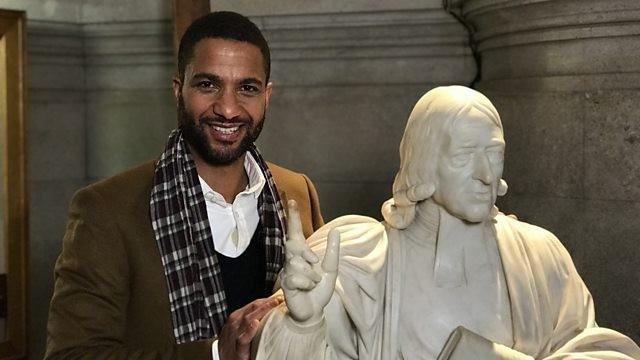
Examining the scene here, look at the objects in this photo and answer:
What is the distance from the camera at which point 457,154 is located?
7.50 feet

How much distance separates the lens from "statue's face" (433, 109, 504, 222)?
89.7 inches

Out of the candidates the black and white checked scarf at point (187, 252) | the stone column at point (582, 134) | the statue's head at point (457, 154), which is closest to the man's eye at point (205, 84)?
the black and white checked scarf at point (187, 252)

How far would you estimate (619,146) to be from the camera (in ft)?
11.6

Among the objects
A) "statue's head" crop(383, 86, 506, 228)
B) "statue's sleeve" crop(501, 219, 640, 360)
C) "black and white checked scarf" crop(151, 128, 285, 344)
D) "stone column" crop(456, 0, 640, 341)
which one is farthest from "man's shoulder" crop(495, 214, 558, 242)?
"stone column" crop(456, 0, 640, 341)

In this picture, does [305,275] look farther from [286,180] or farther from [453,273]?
[286,180]

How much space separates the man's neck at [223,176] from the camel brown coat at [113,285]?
0.15 m

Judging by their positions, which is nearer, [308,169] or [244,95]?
[244,95]

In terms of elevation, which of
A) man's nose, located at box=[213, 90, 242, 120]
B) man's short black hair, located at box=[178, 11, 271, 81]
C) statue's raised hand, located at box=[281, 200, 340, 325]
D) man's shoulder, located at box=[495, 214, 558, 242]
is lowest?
statue's raised hand, located at box=[281, 200, 340, 325]

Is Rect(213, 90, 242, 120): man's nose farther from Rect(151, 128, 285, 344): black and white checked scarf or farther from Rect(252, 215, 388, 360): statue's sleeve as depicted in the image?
Rect(252, 215, 388, 360): statue's sleeve

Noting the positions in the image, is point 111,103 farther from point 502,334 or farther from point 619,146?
point 502,334

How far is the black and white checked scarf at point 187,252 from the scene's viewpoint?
268 cm

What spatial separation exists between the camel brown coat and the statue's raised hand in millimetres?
531

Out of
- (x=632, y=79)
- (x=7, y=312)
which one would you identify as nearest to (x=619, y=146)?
(x=632, y=79)

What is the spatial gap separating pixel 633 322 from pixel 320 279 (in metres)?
1.88
